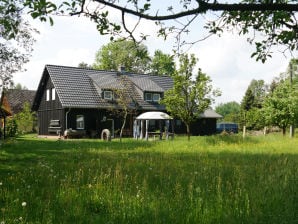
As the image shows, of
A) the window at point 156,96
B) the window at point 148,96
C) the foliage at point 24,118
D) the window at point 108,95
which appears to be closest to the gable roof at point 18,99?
the foliage at point 24,118

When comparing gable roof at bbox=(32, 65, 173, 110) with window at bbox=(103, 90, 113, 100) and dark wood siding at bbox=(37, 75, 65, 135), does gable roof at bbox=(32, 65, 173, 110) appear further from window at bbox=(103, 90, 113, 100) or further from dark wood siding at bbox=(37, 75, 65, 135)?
dark wood siding at bbox=(37, 75, 65, 135)

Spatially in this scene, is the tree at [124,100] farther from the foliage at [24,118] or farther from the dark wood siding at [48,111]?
the foliage at [24,118]

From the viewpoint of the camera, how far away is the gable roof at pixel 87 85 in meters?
37.9

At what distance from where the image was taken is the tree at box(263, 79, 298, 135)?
3334 centimetres

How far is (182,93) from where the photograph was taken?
95.1 ft

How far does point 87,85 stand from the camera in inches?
1602

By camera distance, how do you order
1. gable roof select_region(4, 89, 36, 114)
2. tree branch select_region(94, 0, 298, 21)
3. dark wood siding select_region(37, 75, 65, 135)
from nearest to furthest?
tree branch select_region(94, 0, 298, 21), dark wood siding select_region(37, 75, 65, 135), gable roof select_region(4, 89, 36, 114)

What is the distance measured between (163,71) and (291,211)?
231 feet

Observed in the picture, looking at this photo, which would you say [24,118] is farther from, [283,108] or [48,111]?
[283,108]

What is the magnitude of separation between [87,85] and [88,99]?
2595 millimetres

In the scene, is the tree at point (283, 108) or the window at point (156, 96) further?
the window at point (156, 96)

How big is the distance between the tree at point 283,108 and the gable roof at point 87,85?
1231cm

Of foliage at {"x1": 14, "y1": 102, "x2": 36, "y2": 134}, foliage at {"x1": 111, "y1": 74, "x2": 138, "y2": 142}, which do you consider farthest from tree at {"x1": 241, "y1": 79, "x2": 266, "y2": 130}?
foliage at {"x1": 14, "y1": 102, "x2": 36, "y2": 134}

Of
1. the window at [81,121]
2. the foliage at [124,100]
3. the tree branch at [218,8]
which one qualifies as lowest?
the window at [81,121]
